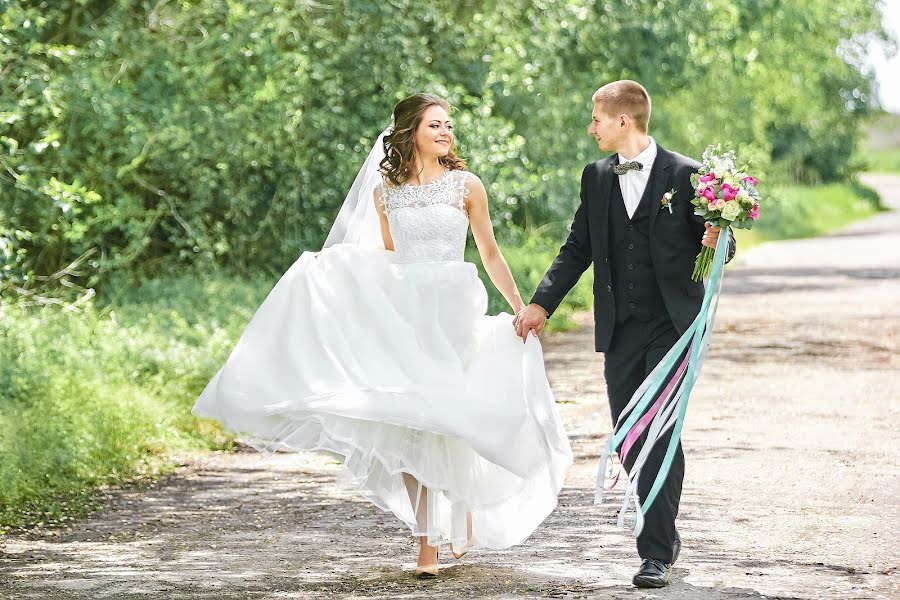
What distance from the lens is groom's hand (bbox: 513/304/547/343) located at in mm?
6172

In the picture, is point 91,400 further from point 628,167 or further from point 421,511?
point 628,167

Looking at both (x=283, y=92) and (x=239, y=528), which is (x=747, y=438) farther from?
(x=283, y=92)

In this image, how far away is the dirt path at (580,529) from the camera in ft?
19.7

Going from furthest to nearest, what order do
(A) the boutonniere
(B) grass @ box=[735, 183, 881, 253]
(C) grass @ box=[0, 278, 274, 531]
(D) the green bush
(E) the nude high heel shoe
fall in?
(B) grass @ box=[735, 183, 881, 253] < (D) the green bush < (C) grass @ box=[0, 278, 274, 531] < (E) the nude high heel shoe < (A) the boutonniere

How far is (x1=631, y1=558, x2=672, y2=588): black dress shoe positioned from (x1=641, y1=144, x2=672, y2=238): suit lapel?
130cm

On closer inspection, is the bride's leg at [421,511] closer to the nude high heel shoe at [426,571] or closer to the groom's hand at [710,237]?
the nude high heel shoe at [426,571]

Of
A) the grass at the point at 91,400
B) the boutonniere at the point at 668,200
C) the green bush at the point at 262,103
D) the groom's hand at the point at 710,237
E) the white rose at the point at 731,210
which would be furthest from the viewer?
the green bush at the point at 262,103

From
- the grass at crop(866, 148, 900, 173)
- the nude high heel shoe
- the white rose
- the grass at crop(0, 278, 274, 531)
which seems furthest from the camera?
the grass at crop(866, 148, 900, 173)

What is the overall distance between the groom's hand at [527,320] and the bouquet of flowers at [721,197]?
70cm

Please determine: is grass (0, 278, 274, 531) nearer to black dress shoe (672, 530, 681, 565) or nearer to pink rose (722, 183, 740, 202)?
black dress shoe (672, 530, 681, 565)

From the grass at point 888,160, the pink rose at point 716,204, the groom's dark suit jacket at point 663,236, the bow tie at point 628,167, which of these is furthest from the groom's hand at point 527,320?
the grass at point 888,160

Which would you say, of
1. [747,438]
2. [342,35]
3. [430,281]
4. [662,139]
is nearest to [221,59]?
[342,35]

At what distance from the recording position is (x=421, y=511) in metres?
6.08

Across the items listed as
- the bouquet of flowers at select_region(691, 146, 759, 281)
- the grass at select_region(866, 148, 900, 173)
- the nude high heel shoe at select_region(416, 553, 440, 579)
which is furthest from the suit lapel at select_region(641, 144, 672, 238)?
the grass at select_region(866, 148, 900, 173)
